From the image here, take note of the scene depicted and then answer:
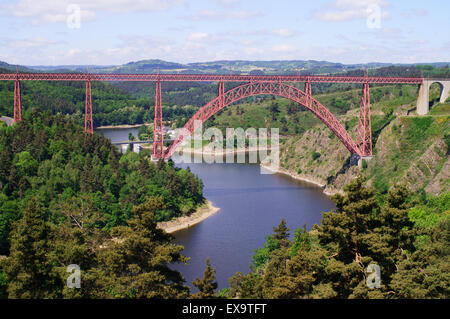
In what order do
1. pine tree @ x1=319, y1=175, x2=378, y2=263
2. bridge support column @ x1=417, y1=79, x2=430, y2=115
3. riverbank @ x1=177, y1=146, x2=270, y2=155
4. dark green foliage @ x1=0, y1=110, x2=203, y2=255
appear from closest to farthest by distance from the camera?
pine tree @ x1=319, y1=175, x2=378, y2=263 → dark green foliage @ x1=0, y1=110, x2=203, y2=255 → bridge support column @ x1=417, y1=79, x2=430, y2=115 → riverbank @ x1=177, y1=146, x2=270, y2=155

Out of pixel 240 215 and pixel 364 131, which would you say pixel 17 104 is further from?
pixel 364 131

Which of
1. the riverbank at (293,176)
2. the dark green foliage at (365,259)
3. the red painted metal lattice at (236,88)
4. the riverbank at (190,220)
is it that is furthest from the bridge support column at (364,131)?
the dark green foliage at (365,259)

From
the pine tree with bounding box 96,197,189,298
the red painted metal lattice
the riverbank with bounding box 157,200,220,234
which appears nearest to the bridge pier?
the red painted metal lattice

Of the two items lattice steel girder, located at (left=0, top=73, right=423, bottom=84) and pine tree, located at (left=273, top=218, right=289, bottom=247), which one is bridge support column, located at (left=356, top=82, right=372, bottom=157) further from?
pine tree, located at (left=273, top=218, right=289, bottom=247)

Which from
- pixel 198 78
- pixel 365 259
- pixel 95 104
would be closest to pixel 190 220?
pixel 198 78
